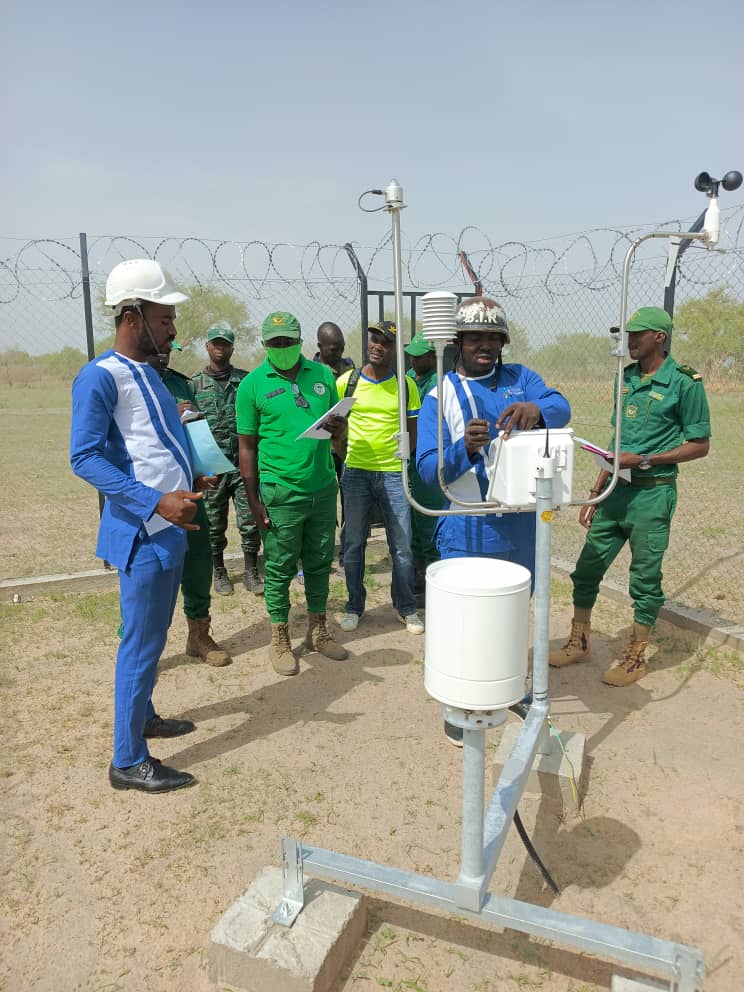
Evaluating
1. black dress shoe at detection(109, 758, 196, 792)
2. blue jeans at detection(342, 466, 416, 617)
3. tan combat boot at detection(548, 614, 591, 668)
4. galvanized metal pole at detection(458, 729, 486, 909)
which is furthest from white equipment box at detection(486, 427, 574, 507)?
blue jeans at detection(342, 466, 416, 617)

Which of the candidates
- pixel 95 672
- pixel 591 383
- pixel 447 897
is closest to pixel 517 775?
pixel 447 897

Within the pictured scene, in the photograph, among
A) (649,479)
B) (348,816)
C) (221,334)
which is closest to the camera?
(348,816)

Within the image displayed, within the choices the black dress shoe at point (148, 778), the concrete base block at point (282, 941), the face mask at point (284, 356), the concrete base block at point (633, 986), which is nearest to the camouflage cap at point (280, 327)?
the face mask at point (284, 356)

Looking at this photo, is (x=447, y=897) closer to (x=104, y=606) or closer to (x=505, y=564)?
(x=505, y=564)

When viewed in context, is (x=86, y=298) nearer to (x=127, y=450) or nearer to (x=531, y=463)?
(x=127, y=450)

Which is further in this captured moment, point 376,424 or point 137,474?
point 376,424

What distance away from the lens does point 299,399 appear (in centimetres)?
433

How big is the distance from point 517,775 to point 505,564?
807 millimetres

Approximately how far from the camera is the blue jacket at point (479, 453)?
3139 millimetres

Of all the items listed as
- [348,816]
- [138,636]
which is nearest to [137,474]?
[138,636]

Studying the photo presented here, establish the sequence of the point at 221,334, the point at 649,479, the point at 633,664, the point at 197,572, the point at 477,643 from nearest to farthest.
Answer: the point at 477,643 < the point at 649,479 < the point at 633,664 < the point at 197,572 < the point at 221,334

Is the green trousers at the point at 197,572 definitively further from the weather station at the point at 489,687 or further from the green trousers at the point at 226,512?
the weather station at the point at 489,687

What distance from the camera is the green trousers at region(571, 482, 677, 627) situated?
162 inches

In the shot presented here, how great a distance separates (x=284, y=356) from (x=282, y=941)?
3009 mm
